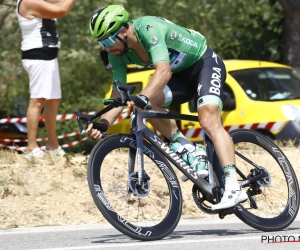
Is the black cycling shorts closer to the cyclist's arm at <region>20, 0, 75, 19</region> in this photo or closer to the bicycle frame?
the bicycle frame

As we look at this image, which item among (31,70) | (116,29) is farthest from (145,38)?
(31,70)

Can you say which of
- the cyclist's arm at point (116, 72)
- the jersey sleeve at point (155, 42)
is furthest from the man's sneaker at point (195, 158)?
the jersey sleeve at point (155, 42)

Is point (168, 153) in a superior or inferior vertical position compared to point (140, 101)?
inferior

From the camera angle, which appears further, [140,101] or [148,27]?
[148,27]

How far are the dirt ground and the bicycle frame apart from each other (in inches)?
63.0

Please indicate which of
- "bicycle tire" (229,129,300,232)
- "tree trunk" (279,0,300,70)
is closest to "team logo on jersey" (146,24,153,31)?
"bicycle tire" (229,129,300,232)

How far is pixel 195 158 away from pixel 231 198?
1.65 ft

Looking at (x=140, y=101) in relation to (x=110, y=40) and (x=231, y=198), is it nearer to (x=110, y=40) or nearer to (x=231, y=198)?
(x=110, y=40)

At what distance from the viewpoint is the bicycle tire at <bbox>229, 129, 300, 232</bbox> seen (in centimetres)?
751

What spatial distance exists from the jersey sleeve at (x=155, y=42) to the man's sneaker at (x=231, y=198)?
3.74ft

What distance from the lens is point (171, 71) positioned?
7.53m

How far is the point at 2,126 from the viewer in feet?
59.7

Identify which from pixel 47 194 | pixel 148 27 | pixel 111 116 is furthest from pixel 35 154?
pixel 148 27

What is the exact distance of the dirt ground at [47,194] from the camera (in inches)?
350
